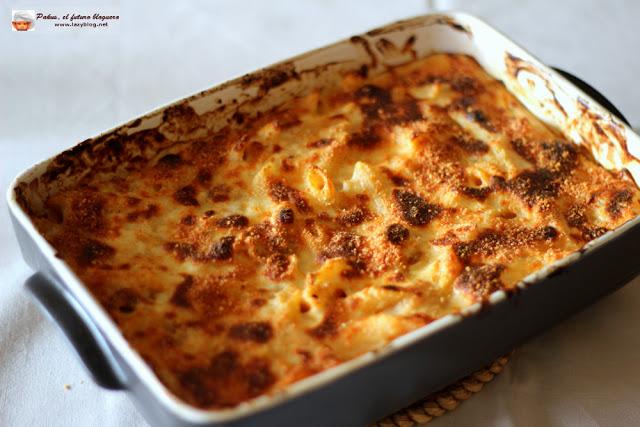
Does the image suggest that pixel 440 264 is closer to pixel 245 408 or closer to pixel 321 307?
pixel 321 307

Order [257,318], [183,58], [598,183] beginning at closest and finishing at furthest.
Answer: [257,318] → [598,183] → [183,58]

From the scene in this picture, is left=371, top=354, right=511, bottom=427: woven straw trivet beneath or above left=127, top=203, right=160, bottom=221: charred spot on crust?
beneath

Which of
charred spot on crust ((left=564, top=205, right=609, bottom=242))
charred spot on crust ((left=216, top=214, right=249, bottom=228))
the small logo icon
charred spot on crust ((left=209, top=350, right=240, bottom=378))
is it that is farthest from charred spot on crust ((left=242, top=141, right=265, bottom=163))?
the small logo icon

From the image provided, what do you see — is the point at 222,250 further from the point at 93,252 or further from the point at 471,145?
the point at 471,145

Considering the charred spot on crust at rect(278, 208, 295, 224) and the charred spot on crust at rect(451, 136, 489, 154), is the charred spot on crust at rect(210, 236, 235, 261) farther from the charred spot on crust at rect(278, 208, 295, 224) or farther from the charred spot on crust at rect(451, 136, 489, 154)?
the charred spot on crust at rect(451, 136, 489, 154)

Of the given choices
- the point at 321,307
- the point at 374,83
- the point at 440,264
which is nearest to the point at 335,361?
the point at 321,307

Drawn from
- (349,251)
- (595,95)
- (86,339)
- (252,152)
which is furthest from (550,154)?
(86,339)
